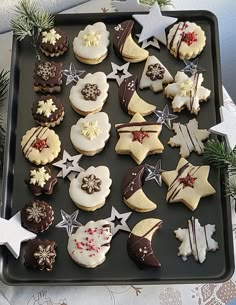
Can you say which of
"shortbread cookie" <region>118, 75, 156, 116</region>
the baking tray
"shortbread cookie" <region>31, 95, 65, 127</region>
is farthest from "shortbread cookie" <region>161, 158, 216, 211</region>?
"shortbread cookie" <region>31, 95, 65, 127</region>

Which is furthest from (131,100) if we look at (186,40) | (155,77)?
(186,40)

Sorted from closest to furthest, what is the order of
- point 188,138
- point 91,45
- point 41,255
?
point 41,255 → point 188,138 → point 91,45

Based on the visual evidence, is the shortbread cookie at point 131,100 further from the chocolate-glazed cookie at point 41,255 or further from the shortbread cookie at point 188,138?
the chocolate-glazed cookie at point 41,255

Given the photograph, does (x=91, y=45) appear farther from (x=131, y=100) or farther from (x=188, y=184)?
(x=188, y=184)

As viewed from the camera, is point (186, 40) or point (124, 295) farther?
point (186, 40)

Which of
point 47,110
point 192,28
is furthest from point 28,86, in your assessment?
point 192,28

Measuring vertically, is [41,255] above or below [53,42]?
below

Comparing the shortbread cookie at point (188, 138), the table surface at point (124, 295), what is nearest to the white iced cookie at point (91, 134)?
the shortbread cookie at point (188, 138)
